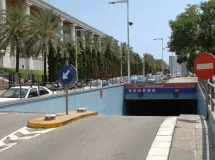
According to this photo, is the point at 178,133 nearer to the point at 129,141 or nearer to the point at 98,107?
the point at 129,141

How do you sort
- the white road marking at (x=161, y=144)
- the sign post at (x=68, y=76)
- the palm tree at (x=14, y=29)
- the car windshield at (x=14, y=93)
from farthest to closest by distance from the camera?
the palm tree at (x=14, y=29) < the car windshield at (x=14, y=93) < the sign post at (x=68, y=76) < the white road marking at (x=161, y=144)

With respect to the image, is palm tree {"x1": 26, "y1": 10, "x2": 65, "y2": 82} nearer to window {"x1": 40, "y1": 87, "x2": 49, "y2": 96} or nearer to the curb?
window {"x1": 40, "y1": 87, "x2": 49, "y2": 96}

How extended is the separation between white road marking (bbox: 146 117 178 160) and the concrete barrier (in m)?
8.55

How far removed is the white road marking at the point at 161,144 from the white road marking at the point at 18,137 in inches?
115

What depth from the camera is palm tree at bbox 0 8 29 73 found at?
3956 cm

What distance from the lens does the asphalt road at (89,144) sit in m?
6.82

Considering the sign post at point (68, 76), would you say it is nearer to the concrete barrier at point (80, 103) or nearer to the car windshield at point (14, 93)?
the concrete barrier at point (80, 103)

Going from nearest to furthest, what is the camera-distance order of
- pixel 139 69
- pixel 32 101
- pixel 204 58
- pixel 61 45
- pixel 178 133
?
pixel 178 133
pixel 204 58
pixel 32 101
pixel 61 45
pixel 139 69

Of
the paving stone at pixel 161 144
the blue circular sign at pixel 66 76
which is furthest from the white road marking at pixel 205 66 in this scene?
the blue circular sign at pixel 66 76

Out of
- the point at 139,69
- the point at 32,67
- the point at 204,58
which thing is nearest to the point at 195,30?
the point at 204,58

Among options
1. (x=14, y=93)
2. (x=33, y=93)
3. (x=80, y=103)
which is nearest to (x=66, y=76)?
(x=14, y=93)

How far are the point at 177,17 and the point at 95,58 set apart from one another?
31.7 m

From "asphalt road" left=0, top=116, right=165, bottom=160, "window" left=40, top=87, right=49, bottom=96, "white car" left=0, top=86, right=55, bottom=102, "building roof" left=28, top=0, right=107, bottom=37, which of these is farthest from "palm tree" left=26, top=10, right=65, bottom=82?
"asphalt road" left=0, top=116, right=165, bottom=160

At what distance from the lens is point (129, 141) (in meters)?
8.02
